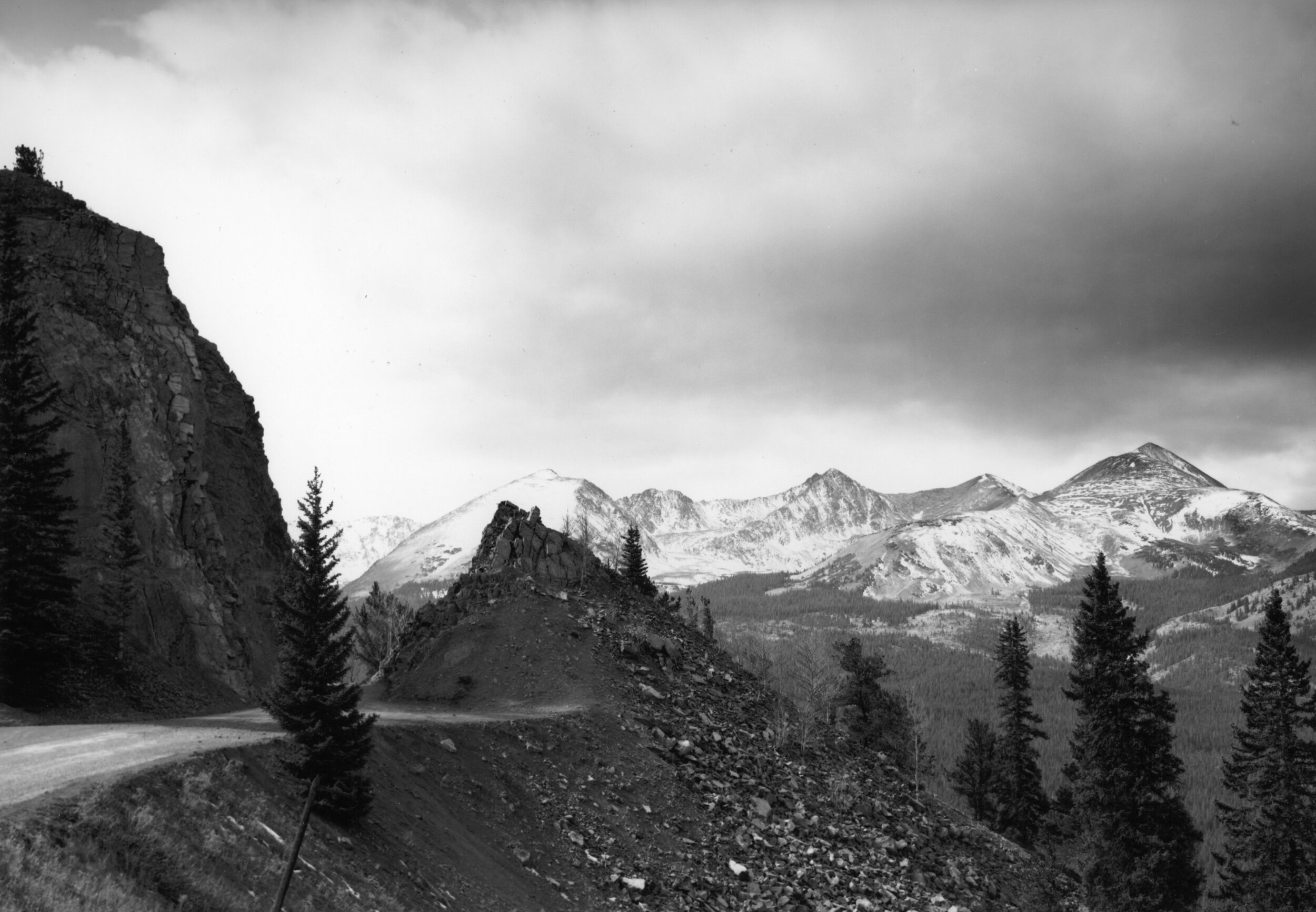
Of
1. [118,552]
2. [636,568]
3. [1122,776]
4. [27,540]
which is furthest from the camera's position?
[636,568]

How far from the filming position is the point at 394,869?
74.0ft

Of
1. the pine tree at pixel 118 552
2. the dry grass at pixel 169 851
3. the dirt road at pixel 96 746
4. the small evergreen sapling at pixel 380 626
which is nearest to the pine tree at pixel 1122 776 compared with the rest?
the dirt road at pixel 96 746

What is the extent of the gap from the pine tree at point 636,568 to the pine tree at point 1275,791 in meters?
38.9

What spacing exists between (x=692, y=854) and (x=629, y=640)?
17.2m

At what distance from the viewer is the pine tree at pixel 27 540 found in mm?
33094

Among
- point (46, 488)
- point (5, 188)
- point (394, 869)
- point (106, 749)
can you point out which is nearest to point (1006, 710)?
point (394, 869)

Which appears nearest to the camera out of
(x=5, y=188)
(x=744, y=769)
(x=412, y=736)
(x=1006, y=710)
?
(x=412, y=736)

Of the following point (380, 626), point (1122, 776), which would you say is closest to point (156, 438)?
point (380, 626)

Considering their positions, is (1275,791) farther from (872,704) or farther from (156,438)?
(156,438)

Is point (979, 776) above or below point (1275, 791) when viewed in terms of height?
below

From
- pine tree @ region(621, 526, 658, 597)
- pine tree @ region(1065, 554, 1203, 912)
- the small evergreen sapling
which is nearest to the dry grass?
pine tree @ region(1065, 554, 1203, 912)

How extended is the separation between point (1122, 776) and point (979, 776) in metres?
27.1

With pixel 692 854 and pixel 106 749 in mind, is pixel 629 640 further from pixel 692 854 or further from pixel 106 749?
pixel 106 749

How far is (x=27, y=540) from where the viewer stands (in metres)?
34.3
